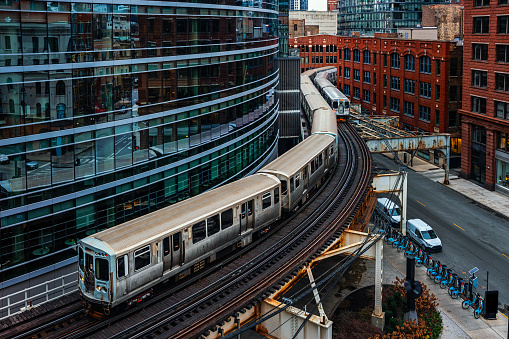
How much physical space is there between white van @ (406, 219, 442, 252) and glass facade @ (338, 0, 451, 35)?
96716mm

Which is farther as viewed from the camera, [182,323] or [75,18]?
[75,18]

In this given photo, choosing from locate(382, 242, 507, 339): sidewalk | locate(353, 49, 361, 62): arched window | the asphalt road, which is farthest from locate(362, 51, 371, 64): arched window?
locate(382, 242, 507, 339): sidewalk

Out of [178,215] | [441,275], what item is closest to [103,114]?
[178,215]

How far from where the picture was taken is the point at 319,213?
35844 mm

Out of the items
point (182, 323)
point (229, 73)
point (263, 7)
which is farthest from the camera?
point (263, 7)

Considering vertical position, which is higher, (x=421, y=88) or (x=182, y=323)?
(x=421, y=88)

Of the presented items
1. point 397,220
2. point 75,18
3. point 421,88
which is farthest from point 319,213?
point 421,88

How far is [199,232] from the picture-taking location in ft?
85.7

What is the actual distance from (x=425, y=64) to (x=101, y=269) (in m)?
60.0

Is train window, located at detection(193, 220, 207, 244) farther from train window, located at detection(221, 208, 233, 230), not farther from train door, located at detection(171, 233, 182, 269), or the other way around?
train window, located at detection(221, 208, 233, 230)

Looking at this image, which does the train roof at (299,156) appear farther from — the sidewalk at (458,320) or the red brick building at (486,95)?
the red brick building at (486,95)

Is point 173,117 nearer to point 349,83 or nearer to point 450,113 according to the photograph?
point 450,113

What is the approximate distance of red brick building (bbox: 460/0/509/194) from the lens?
54844 millimetres

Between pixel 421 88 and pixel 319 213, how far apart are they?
145ft
